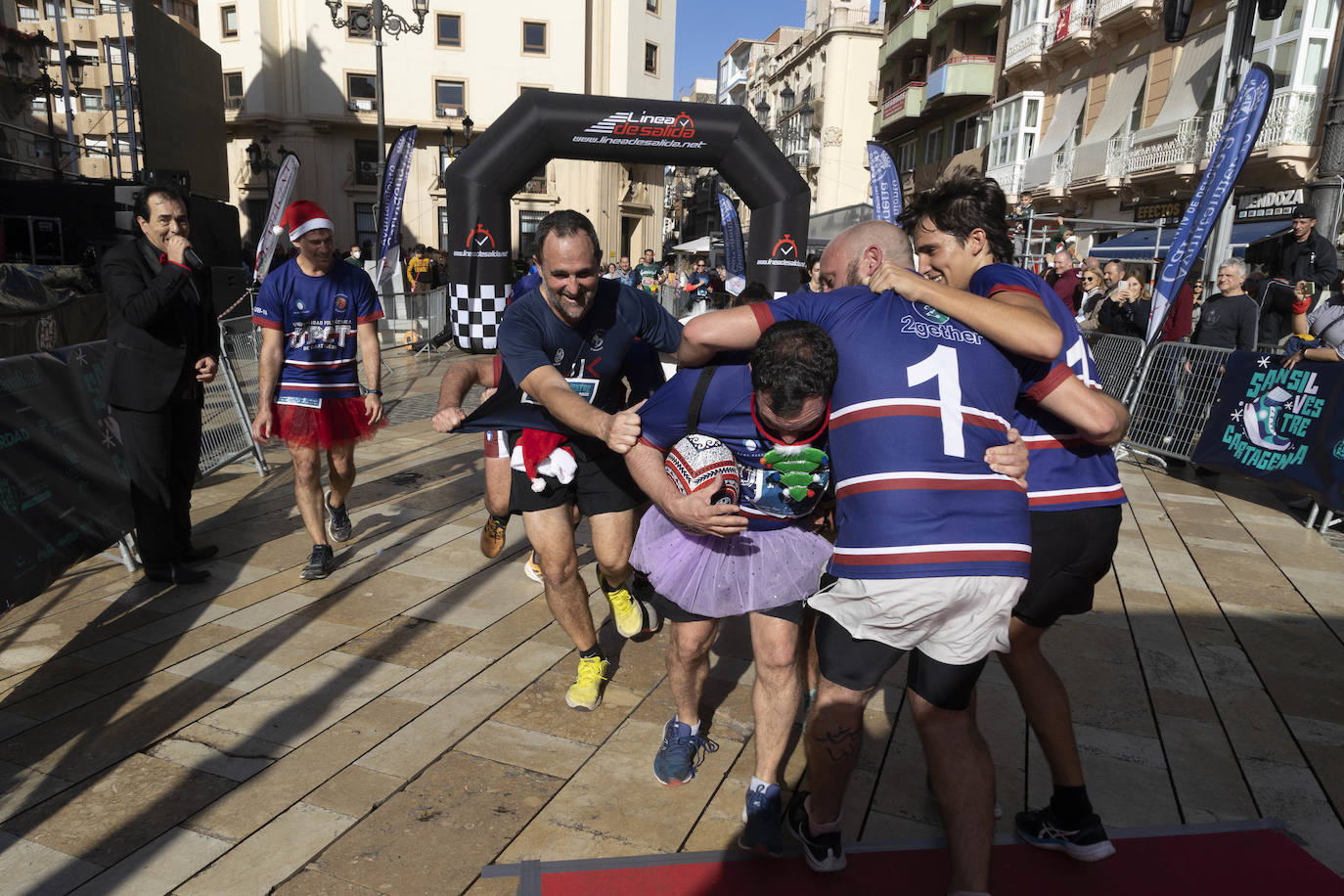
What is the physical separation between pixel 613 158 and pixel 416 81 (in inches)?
1150

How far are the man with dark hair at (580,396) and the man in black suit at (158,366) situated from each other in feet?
6.50

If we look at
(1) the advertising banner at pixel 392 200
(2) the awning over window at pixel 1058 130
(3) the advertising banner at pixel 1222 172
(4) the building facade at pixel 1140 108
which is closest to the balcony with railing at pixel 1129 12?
(4) the building facade at pixel 1140 108

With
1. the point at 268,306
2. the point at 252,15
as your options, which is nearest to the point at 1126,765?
the point at 268,306

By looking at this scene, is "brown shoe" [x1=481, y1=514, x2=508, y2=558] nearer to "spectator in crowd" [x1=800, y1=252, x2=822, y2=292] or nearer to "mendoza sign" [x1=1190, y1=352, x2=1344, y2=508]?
"spectator in crowd" [x1=800, y1=252, x2=822, y2=292]

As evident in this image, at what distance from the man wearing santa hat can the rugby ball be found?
2.92m

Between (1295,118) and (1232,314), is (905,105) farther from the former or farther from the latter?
(1232,314)

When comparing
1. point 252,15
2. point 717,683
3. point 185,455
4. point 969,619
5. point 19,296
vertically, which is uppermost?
point 252,15

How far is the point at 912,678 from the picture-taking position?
2195 mm

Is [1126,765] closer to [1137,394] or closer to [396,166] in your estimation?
[1137,394]

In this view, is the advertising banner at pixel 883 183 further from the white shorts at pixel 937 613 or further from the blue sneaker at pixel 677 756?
the white shorts at pixel 937 613

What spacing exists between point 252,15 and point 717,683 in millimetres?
41762

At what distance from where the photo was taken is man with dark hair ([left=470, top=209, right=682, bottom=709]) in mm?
3180

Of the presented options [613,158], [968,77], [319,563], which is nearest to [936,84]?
[968,77]

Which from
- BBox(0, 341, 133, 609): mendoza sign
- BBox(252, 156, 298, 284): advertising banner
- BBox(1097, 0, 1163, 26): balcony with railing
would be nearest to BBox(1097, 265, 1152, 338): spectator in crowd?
BBox(0, 341, 133, 609): mendoza sign
